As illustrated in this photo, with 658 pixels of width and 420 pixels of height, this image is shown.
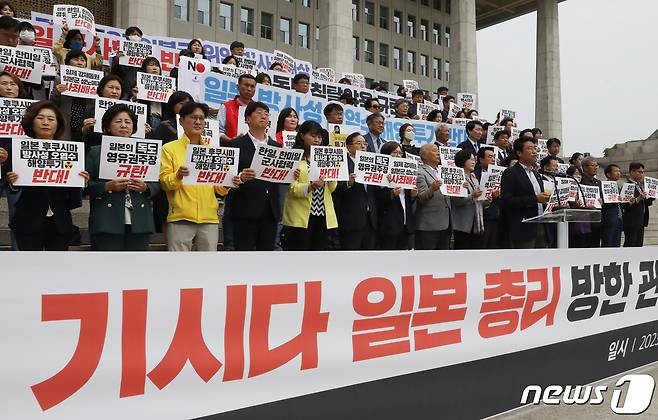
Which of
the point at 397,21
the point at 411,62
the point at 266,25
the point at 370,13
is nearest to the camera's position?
the point at 266,25

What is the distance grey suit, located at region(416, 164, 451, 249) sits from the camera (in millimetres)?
6625

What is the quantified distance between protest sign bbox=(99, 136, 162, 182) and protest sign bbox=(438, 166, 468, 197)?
10.5 feet

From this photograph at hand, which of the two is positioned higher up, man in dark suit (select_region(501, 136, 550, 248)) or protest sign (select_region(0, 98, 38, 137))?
protest sign (select_region(0, 98, 38, 137))

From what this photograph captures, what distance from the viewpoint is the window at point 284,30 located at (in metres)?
39.0

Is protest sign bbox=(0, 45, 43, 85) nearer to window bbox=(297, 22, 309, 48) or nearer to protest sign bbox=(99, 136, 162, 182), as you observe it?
protest sign bbox=(99, 136, 162, 182)

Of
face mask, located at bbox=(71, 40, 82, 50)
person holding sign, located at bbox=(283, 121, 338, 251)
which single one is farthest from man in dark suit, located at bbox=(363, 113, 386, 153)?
face mask, located at bbox=(71, 40, 82, 50)

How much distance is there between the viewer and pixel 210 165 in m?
4.62

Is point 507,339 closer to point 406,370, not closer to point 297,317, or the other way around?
point 406,370

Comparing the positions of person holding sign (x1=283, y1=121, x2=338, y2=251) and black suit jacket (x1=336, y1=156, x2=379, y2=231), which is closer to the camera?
person holding sign (x1=283, y1=121, x2=338, y2=251)

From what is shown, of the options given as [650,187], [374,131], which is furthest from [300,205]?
[650,187]

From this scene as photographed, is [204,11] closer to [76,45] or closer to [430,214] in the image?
[76,45]

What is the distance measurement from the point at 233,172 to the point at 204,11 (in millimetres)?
33588

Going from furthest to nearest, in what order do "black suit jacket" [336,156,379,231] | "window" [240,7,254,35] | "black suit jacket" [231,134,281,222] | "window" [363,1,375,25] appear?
"window" [363,1,375,25] → "window" [240,7,254,35] → "black suit jacket" [336,156,379,231] → "black suit jacket" [231,134,281,222]

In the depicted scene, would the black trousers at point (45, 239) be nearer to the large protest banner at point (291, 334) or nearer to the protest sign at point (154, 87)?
the large protest banner at point (291, 334)
